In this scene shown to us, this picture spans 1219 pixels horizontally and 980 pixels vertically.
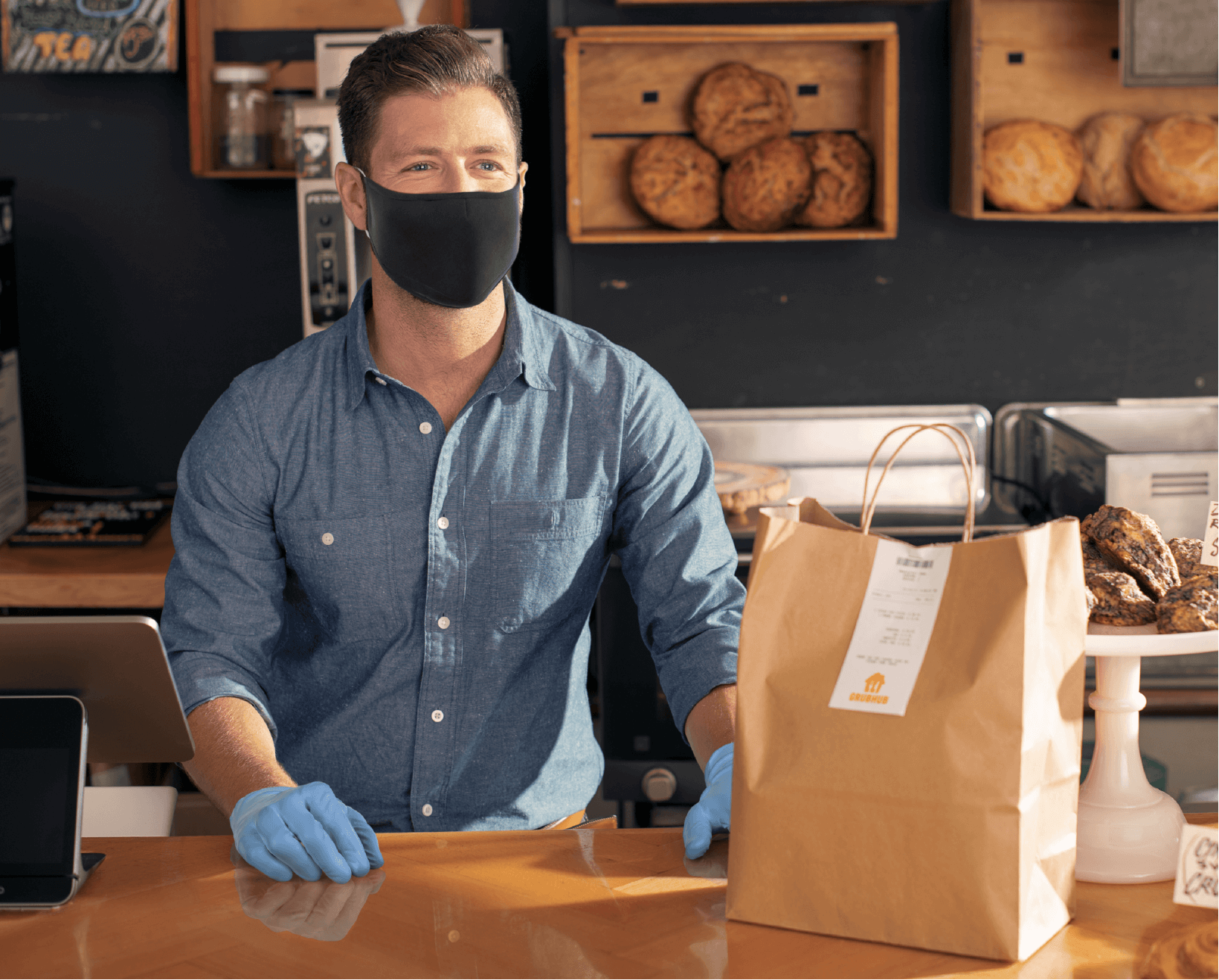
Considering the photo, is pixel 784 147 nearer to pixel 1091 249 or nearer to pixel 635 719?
pixel 1091 249

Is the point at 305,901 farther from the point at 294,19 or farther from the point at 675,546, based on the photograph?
the point at 294,19

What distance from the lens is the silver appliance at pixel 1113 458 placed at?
234 centimetres

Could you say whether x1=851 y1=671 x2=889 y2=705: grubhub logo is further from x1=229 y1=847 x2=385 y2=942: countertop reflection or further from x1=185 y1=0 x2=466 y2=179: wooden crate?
x1=185 y1=0 x2=466 y2=179: wooden crate

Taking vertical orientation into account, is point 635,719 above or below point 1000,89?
below

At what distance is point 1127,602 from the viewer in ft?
3.48

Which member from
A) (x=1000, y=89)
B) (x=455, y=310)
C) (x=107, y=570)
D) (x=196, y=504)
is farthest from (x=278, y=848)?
(x=1000, y=89)

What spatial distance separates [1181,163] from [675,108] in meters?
1.11

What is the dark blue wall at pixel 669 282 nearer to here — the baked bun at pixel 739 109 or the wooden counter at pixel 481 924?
the baked bun at pixel 739 109

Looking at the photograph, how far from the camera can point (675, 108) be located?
9.16 feet

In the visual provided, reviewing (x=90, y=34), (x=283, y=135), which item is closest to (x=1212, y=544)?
(x=283, y=135)

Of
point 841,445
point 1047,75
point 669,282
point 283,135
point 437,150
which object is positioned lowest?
point 841,445

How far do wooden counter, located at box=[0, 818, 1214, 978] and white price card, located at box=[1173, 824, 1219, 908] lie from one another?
6cm

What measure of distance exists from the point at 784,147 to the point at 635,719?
4.13 feet

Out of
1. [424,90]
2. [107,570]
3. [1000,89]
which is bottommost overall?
[107,570]
